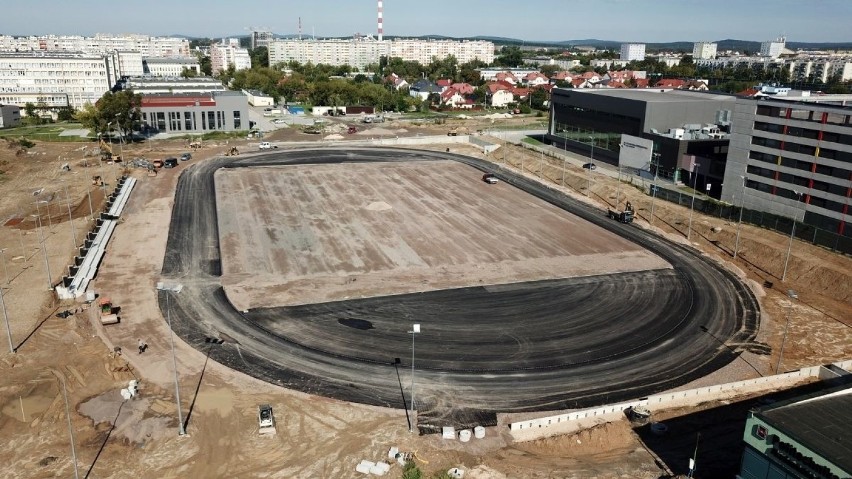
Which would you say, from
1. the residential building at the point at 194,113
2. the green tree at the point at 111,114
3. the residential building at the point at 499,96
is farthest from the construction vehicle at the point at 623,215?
the residential building at the point at 499,96

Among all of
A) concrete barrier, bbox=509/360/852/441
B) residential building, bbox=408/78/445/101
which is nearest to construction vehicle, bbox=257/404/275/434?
concrete barrier, bbox=509/360/852/441

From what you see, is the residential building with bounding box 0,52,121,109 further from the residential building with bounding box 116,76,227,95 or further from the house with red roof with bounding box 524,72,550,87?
the house with red roof with bounding box 524,72,550,87

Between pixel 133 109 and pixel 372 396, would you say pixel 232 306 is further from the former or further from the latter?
pixel 133 109

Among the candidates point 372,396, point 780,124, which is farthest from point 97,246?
point 780,124

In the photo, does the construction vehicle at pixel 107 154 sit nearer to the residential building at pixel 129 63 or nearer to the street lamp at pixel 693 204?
the street lamp at pixel 693 204

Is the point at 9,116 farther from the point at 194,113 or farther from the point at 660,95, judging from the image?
the point at 660,95

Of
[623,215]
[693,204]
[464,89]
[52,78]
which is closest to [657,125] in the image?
[693,204]
